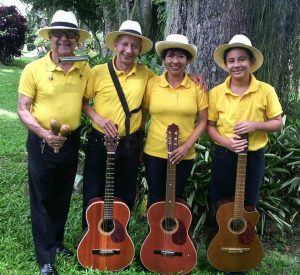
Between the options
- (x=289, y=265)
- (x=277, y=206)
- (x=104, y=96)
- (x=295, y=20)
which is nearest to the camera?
(x=104, y=96)

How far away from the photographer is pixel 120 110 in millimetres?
3957

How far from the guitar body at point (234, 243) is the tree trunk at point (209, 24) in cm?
184

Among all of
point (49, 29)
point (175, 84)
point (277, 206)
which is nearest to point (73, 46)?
point (49, 29)

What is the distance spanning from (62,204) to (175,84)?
149 centimetres

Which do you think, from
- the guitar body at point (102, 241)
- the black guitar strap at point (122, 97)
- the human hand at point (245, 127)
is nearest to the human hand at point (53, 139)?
the black guitar strap at point (122, 97)

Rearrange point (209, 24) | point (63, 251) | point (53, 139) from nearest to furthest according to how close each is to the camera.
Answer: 1. point (53, 139)
2. point (63, 251)
3. point (209, 24)

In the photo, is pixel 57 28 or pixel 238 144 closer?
pixel 57 28

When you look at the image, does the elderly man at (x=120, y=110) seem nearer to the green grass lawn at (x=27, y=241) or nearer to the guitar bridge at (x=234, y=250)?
the green grass lawn at (x=27, y=241)

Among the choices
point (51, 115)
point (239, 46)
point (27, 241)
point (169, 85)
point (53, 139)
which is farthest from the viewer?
point (27, 241)

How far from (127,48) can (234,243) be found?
190cm

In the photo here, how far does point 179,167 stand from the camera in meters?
4.14

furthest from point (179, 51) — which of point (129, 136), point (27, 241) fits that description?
point (27, 241)

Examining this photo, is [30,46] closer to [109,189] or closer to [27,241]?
[27,241]

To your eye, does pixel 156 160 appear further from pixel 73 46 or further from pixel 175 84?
pixel 73 46
